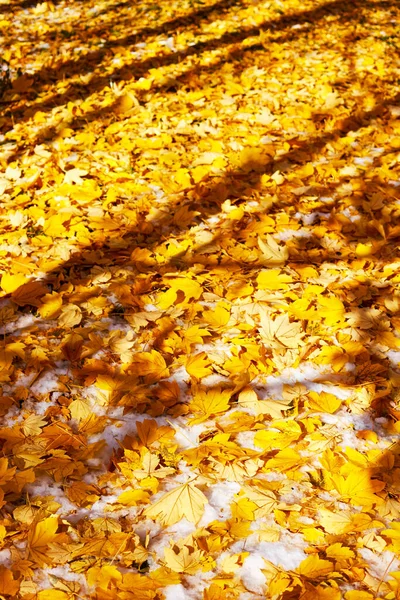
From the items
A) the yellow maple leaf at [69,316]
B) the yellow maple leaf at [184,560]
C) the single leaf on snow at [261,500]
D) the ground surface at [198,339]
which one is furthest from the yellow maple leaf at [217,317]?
the yellow maple leaf at [184,560]

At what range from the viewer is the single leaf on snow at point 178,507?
1663 millimetres

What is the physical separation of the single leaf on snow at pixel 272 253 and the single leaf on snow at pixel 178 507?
129cm

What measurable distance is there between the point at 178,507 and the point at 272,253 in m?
1.41

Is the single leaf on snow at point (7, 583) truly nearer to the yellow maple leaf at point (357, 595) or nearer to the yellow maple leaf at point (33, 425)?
the yellow maple leaf at point (33, 425)

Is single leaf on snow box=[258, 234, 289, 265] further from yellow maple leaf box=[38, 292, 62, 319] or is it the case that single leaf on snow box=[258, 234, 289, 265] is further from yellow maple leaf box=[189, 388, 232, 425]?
yellow maple leaf box=[38, 292, 62, 319]

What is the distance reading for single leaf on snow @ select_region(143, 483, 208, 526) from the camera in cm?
166

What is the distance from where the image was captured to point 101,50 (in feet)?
16.5

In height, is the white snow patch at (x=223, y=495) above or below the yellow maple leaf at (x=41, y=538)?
below

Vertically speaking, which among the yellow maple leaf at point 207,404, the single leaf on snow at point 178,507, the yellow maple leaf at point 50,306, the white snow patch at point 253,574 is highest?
the yellow maple leaf at point 50,306

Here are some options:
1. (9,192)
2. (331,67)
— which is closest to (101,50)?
(331,67)

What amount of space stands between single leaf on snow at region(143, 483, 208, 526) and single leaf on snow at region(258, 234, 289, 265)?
1292 millimetres

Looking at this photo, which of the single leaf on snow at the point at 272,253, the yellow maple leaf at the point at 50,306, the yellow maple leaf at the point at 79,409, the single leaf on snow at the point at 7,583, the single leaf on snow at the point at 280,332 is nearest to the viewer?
the single leaf on snow at the point at 7,583

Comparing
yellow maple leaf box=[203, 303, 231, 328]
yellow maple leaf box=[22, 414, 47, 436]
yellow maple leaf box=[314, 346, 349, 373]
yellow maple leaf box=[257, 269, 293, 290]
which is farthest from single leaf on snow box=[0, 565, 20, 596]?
yellow maple leaf box=[257, 269, 293, 290]

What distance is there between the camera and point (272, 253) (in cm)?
268
